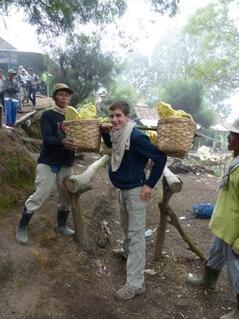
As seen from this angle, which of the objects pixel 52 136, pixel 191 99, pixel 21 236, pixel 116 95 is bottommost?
pixel 191 99

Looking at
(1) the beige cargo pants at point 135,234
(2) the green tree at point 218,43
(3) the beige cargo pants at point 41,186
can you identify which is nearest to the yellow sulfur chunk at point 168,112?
(1) the beige cargo pants at point 135,234

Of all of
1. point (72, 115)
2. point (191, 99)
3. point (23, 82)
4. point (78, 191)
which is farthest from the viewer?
point (191, 99)

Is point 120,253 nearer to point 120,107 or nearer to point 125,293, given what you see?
point 125,293

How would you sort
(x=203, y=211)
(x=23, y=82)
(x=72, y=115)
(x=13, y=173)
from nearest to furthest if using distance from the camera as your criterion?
(x=72, y=115) → (x=13, y=173) → (x=203, y=211) → (x=23, y=82)

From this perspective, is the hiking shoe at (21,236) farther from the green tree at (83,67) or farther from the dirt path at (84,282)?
the green tree at (83,67)

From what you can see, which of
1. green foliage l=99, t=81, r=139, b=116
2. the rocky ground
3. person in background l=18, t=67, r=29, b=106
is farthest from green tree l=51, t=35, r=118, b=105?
the rocky ground

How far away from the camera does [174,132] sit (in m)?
3.60

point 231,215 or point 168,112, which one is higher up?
point 168,112

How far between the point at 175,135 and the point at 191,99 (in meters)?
30.4

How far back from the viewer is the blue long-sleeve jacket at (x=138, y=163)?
378cm

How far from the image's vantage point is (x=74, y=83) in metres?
20.0

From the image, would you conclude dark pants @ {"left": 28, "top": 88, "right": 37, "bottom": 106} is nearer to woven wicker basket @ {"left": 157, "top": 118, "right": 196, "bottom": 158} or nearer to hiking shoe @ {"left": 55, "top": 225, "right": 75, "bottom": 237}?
hiking shoe @ {"left": 55, "top": 225, "right": 75, "bottom": 237}

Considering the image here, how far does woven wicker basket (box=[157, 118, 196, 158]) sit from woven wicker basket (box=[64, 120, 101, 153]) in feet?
2.10

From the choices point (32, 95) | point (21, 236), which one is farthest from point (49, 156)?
point (32, 95)
